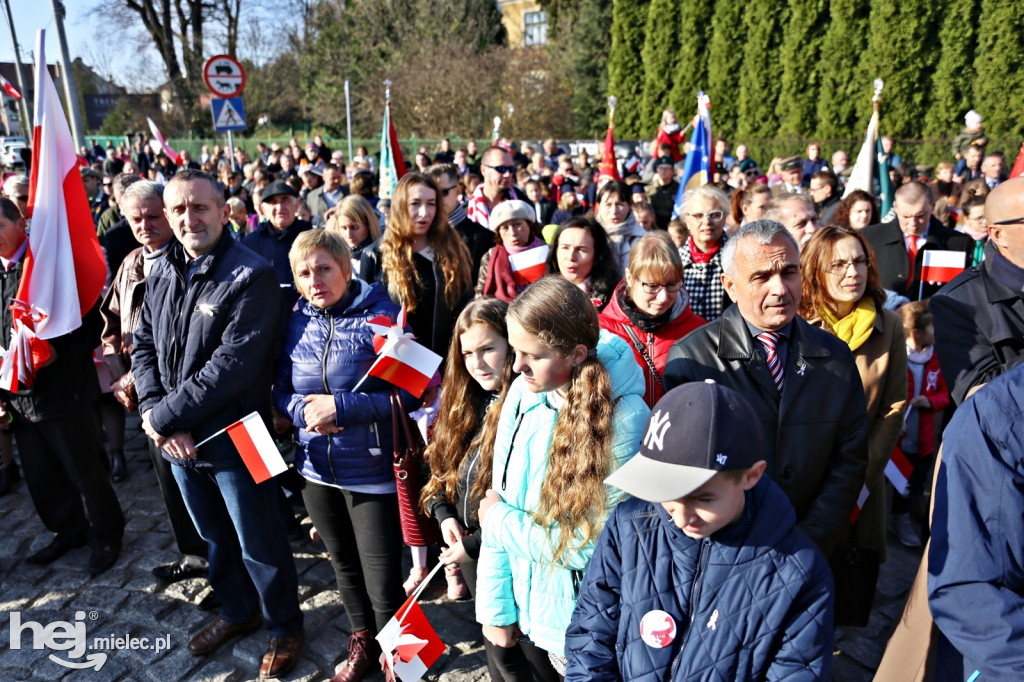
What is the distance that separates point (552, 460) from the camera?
7.57 ft

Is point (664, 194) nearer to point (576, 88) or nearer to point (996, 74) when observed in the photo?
point (996, 74)

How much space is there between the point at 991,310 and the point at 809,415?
1010mm

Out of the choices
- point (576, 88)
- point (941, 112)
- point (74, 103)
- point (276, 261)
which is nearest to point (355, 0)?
point (576, 88)

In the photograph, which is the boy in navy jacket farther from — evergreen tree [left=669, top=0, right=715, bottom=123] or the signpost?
evergreen tree [left=669, top=0, right=715, bottom=123]

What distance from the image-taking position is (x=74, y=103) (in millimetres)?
9211

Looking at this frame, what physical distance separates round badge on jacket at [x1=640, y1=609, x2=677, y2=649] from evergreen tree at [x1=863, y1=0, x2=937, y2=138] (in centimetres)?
2165

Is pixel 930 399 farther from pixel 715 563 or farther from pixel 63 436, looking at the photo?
pixel 63 436

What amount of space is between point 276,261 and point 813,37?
20.2 metres

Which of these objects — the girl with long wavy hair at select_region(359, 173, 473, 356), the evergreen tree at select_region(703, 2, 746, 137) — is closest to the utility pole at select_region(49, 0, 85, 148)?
the girl with long wavy hair at select_region(359, 173, 473, 356)

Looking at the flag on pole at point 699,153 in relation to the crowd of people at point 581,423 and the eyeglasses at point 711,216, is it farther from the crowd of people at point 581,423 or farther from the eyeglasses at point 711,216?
the eyeglasses at point 711,216

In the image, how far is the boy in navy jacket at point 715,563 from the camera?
1.72 metres

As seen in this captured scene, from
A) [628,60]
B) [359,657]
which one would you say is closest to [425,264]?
[359,657]

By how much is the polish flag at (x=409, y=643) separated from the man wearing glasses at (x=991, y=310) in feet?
7.47

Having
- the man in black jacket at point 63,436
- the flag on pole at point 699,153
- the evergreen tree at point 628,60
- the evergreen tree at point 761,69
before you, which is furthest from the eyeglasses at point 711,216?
the evergreen tree at point 628,60
